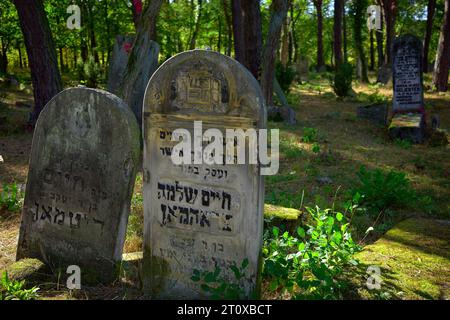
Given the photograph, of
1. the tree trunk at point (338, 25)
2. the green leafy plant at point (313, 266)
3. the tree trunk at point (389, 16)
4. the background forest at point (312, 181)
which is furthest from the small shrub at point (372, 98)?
the green leafy plant at point (313, 266)

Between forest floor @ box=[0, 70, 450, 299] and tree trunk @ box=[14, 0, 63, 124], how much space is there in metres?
1.04

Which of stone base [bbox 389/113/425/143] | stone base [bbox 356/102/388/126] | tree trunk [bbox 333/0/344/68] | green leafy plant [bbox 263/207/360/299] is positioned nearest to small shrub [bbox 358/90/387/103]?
tree trunk [bbox 333/0/344/68]

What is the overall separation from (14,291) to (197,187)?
1.49m

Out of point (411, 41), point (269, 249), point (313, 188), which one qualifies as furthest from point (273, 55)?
point (269, 249)

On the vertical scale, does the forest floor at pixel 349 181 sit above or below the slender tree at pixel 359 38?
below

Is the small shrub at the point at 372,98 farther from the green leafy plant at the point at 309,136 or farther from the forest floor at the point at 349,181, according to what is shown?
the green leafy plant at the point at 309,136

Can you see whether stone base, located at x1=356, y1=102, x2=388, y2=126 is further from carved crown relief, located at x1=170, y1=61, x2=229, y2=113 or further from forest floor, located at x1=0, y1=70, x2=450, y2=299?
carved crown relief, located at x1=170, y1=61, x2=229, y2=113

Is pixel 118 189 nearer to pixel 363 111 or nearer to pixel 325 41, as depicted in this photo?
pixel 363 111

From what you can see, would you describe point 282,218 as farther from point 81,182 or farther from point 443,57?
point 443,57

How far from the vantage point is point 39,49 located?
8773 mm

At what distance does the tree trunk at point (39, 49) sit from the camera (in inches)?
338

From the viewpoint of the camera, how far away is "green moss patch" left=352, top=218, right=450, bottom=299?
2879 mm

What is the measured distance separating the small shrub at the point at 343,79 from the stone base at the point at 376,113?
3.15m
